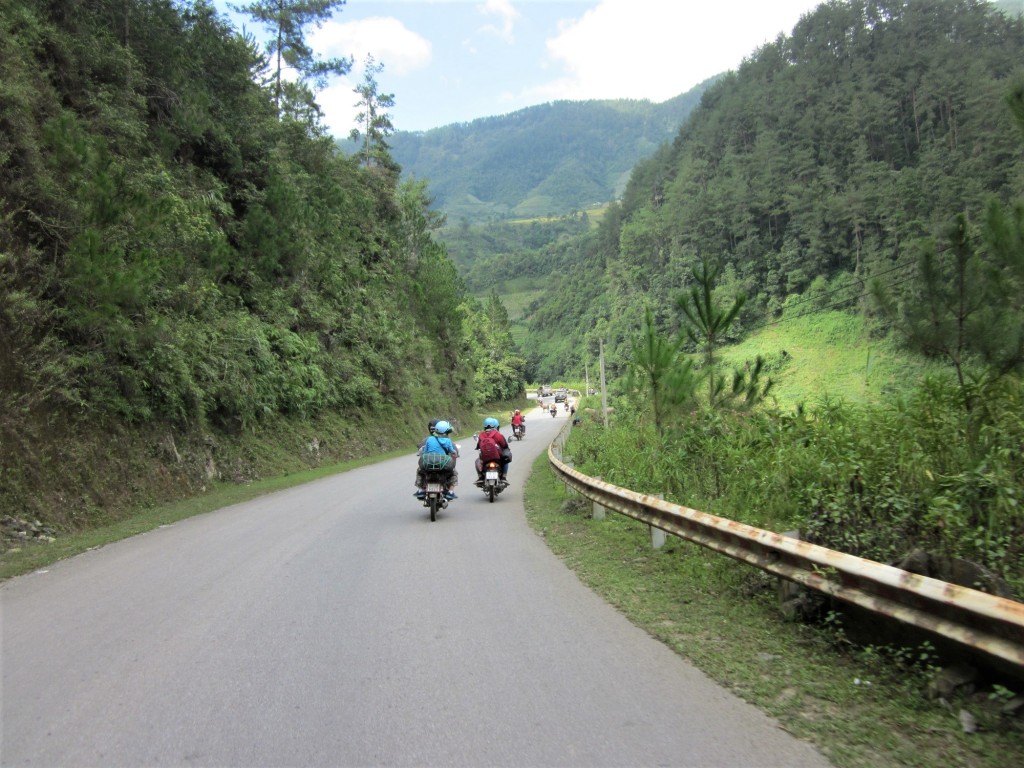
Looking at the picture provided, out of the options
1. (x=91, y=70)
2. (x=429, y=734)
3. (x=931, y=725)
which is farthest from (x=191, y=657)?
(x=91, y=70)

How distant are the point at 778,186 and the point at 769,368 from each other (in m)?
83.9

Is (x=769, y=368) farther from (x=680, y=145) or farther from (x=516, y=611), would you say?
(x=680, y=145)

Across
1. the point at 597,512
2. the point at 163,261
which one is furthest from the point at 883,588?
the point at 163,261

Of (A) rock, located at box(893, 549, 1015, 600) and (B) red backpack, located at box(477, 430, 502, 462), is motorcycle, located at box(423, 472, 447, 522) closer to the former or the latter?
(B) red backpack, located at box(477, 430, 502, 462)

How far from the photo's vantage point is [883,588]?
4.13 metres

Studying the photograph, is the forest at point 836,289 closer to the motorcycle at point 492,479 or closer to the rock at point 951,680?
the rock at point 951,680

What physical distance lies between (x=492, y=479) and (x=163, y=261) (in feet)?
31.8

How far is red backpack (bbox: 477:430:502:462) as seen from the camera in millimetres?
14156

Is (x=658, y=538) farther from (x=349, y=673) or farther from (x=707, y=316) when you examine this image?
(x=707, y=316)

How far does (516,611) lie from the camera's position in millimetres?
5914

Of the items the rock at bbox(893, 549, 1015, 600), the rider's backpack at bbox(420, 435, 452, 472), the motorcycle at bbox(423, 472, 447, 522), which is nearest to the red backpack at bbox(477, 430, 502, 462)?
the rider's backpack at bbox(420, 435, 452, 472)

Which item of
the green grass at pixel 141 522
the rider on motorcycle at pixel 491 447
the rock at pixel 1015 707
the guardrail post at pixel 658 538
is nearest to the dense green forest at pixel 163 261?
the green grass at pixel 141 522

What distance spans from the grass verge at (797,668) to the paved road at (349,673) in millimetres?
232

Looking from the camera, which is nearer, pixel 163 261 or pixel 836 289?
pixel 163 261
